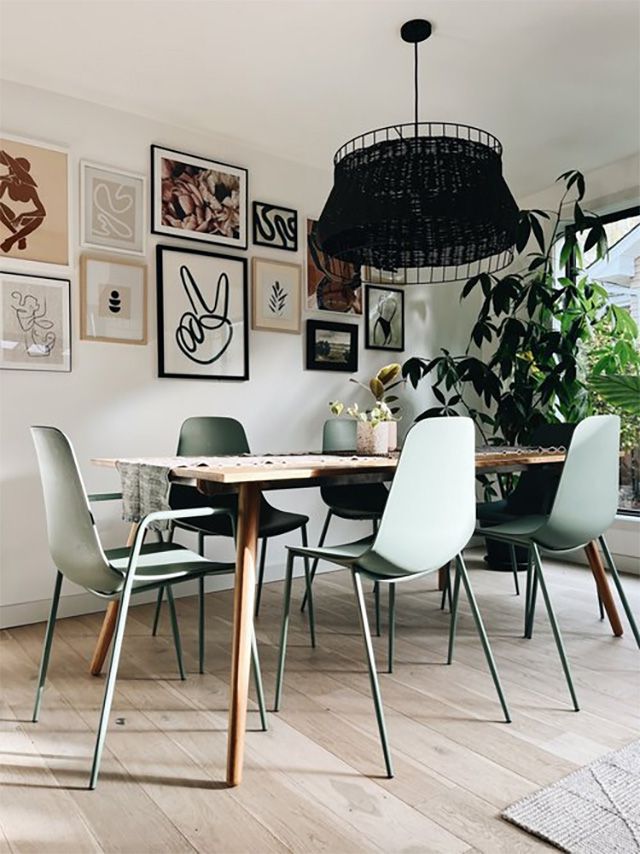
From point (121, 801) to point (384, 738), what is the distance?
634 mm

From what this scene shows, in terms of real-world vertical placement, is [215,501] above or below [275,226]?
below

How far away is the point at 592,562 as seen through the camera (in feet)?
8.55

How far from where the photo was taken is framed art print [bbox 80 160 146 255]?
3.08m

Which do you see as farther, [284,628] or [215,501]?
[215,501]

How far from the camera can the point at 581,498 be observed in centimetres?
218

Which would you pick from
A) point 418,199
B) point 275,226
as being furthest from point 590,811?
point 275,226

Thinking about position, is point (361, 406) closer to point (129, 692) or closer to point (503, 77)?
point (503, 77)

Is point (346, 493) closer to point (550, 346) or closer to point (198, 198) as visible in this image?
point (550, 346)

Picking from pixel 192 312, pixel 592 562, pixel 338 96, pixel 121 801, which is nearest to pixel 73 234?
pixel 192 312

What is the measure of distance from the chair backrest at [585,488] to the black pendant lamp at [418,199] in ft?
2.81

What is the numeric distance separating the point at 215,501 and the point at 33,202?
159 centimetres

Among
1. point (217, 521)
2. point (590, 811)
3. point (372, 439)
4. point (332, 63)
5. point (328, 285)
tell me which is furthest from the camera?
point (328, 285)

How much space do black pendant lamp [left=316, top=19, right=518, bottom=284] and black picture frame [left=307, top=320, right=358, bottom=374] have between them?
1.27m

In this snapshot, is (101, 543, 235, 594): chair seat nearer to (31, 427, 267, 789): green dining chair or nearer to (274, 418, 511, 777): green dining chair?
(31, 427, 267, 789): green dining chair
